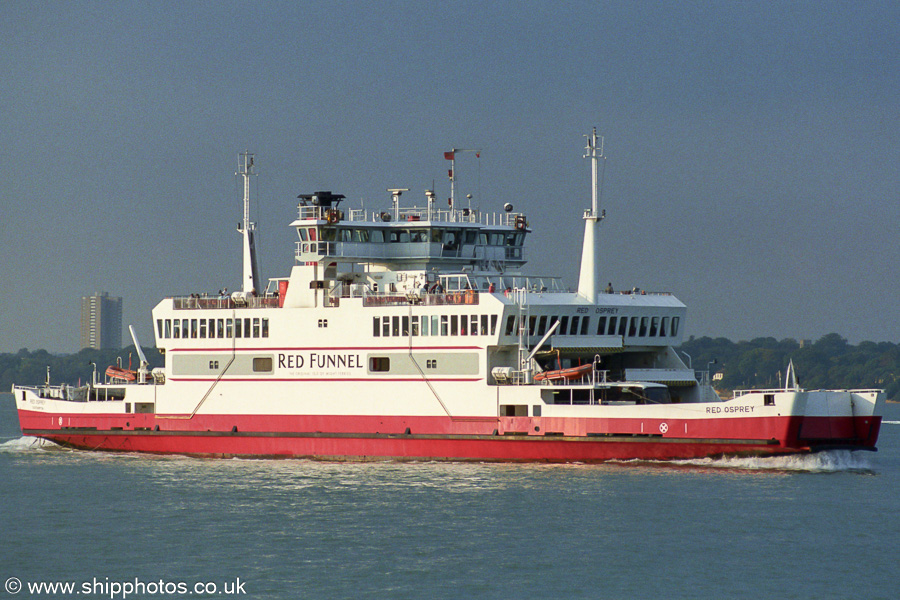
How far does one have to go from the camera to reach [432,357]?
4112 centimetres

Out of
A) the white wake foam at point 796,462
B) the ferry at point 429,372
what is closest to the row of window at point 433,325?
the ferry at point 429,372

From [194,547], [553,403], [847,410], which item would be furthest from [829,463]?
[194,547]

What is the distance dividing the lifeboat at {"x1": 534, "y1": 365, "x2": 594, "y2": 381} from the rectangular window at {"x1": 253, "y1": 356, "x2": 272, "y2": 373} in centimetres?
951

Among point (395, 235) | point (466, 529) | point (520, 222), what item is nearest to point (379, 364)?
point (395, 235)

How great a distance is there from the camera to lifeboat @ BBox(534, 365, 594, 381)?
39.1m

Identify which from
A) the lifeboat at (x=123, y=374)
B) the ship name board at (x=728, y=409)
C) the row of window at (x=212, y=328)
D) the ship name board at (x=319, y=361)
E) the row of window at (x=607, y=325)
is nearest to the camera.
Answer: the ship name board at (x=728, y=409)

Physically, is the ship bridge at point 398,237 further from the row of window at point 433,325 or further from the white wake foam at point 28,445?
the white wake foam at point 28,445

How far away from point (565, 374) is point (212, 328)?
13022 mm

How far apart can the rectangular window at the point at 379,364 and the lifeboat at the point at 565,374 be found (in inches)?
197

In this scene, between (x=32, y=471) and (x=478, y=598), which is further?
(x=32, y=471)

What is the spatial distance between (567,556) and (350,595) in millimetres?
5305

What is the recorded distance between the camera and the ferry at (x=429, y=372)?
38.4 meters

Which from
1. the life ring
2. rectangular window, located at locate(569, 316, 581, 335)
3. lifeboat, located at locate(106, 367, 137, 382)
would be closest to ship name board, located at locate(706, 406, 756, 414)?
rectangular window, located at locate(569, 316, 581, 335)

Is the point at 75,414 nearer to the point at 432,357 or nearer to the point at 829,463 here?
the point at 432,357
